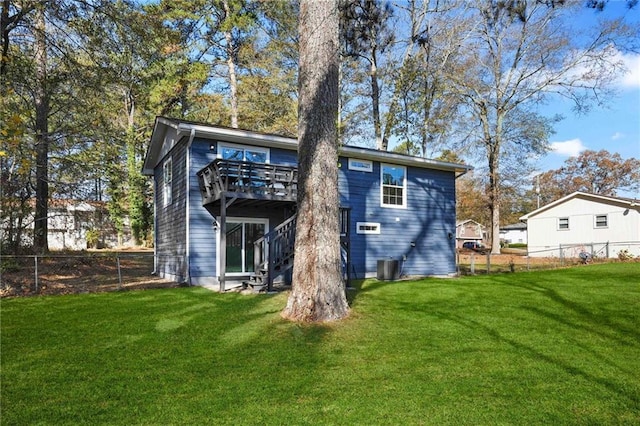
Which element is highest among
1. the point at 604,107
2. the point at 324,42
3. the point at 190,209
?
the point at 604,107

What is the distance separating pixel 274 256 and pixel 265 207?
8.69 feet

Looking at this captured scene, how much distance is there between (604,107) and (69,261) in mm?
24084

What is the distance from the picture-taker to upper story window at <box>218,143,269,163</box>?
37.8ft

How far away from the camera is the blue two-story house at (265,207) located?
10.5 m

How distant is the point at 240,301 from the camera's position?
8.20m

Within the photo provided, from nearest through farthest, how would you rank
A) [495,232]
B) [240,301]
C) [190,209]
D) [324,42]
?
[324,42], [240,301], [190,209], [495,232]

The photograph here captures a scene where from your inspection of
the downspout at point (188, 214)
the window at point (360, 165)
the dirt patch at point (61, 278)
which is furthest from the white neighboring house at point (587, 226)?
the dirt patch at point (61, 278)

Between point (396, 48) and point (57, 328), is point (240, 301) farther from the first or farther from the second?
point (396, 48)

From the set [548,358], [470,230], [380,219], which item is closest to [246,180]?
[380,219]

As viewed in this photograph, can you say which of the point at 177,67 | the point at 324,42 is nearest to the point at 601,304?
the point at 324,42

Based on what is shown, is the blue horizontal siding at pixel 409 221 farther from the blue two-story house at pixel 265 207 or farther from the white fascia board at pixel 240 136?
the white fascia board at pixel 240 136

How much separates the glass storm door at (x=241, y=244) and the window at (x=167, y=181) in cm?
299

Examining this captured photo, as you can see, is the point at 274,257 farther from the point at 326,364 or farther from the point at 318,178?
the point at 326,364

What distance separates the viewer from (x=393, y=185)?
1444 centimetres
